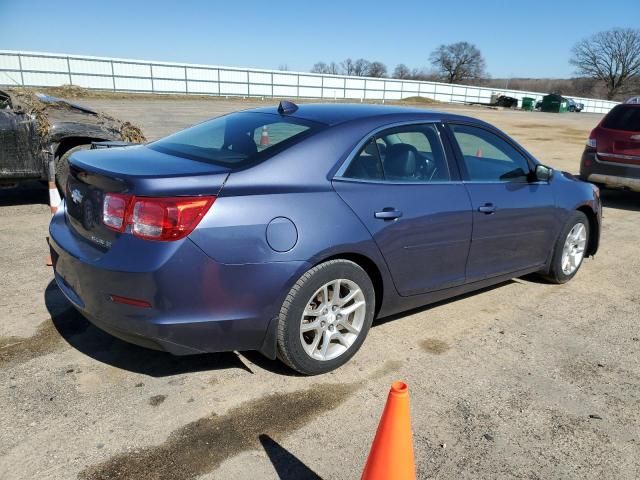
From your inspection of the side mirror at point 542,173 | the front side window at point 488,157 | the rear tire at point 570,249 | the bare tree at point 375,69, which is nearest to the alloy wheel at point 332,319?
the front side window at point 488,157

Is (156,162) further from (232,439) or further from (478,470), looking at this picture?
(478,470)

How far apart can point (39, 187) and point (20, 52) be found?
107ft

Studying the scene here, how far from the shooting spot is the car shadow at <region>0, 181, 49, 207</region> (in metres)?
7.48

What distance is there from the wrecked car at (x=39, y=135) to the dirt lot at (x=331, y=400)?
2788mm

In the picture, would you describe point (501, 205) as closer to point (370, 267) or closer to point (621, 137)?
point (370, 267)

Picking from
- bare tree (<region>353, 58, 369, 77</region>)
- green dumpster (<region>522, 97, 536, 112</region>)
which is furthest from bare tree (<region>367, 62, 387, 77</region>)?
green dumpster (<region>522, 97, 536, 112</region>)

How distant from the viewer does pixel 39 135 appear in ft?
22.2

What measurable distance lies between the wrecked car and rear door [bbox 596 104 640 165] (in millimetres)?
7562

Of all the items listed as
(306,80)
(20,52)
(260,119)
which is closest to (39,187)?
(260,119)

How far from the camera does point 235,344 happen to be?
2.95 meters

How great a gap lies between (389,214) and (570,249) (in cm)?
265

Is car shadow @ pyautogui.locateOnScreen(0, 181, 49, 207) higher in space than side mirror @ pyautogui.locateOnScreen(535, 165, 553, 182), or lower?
lower

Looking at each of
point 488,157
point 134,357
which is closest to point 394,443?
point 134,357

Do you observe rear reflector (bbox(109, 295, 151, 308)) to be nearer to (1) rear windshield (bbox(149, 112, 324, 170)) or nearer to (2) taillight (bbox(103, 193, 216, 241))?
(2) taillight (bbox(103, 193, 216, 241))
